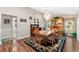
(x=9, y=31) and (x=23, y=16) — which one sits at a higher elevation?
(x=23, y=16)

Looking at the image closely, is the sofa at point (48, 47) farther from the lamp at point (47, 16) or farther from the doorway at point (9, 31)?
the lamp at point (47, 16)

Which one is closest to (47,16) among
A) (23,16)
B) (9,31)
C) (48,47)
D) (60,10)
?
(60,10)

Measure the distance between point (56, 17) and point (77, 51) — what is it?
0.78m

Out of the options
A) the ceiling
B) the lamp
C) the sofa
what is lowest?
the sofa

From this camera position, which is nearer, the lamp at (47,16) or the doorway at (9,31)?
the doorway at (9,31)

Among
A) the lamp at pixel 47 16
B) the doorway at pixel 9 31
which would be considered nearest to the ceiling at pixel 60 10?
the lamp at pixel 47 16

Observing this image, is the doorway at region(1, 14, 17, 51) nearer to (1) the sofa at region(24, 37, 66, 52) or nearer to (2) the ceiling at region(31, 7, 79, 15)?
(1) the sofa at region(24, 37, 66, 52)

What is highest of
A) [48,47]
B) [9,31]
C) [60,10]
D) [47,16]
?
[60,10]

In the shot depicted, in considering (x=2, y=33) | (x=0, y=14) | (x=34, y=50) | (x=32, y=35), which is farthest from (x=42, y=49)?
(x=0, y=14)

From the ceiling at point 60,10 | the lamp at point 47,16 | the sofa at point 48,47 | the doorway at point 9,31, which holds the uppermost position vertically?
the ceiling at point 60,10

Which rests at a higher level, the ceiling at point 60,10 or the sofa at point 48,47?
Answer: the ceiling at point 60,10

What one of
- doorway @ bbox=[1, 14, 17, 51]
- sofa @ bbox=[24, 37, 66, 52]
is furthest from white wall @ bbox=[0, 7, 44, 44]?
sofa @ bbox=[24, 37, 66, 52]

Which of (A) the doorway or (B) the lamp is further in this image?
(B) the lamp

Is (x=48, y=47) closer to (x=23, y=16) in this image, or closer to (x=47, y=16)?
(x=47, y=16)
